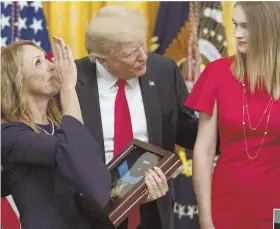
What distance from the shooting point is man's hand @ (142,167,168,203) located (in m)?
1.57

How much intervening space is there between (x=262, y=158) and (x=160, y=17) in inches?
48.4

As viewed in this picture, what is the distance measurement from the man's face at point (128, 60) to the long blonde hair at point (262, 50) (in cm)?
31

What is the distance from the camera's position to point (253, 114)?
1614 mm

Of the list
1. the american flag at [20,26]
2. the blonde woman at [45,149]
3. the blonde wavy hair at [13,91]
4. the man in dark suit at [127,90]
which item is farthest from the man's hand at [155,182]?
the american flag at [20,26]

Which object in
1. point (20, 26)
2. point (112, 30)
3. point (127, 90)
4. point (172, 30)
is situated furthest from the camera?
point (172, 30)

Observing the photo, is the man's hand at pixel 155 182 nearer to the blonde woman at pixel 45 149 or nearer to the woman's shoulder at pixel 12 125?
the blonde woman at pixel 45 149

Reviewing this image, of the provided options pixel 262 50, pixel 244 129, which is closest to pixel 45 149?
pixel 244 129

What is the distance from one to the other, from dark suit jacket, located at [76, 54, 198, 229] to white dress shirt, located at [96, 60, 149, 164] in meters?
0.02

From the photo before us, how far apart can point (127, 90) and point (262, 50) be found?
48 centimetres

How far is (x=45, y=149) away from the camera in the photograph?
1.53 meters

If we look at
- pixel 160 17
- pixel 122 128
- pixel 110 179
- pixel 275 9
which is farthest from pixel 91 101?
pixel 160 17

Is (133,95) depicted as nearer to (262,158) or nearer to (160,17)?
(262,158)

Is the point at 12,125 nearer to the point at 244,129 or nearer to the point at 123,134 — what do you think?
the point at 123,134

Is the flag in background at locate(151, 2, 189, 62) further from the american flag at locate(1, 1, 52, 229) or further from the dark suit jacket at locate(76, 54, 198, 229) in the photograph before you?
the dark suit jacket at locate(76, 54, 198, 229)
